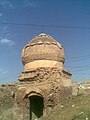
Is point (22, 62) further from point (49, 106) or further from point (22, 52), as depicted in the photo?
point (49, 106)

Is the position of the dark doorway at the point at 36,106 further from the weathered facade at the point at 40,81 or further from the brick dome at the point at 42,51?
the brick dome at the point at 42,51

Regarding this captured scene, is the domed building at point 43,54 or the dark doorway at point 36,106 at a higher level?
the domed building at point 43,54

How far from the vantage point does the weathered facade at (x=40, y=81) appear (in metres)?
22.9

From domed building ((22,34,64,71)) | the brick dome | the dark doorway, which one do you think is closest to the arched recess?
the dark doorway

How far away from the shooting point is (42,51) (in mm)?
25609

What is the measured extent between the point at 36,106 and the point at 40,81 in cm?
250

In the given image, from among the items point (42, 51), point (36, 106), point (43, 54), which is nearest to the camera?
point (36, 106)

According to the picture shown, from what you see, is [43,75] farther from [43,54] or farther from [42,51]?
[42,51]

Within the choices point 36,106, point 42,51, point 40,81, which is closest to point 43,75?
point 40,81

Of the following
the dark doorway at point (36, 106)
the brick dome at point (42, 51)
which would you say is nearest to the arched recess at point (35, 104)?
the dark doorway at point (36, 106)

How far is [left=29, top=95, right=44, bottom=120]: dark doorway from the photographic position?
23.8m

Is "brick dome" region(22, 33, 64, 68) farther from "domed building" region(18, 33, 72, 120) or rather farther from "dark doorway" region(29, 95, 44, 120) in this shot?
"dark doorway" region(29, 95, 44, 120)

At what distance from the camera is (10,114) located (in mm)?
23953

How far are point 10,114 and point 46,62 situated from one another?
5705 millimetres
